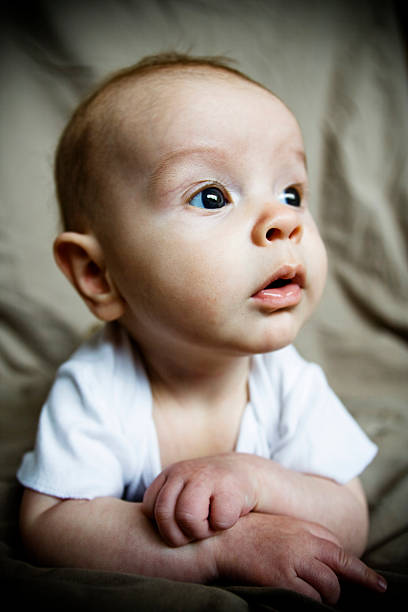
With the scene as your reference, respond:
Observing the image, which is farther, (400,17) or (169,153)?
(400,17)

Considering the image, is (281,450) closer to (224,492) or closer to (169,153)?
(224,492)

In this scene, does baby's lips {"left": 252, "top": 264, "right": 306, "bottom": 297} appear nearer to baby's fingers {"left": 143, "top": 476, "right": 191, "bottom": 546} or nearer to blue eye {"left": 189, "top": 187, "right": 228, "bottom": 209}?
blue eye {"left": 189, "top": 187, "right": 228, "bottom": 209}

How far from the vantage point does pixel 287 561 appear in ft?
2.15

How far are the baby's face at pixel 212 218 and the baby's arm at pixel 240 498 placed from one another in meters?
0.17

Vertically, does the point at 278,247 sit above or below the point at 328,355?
above

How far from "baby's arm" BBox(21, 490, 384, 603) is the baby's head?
9.7 inches

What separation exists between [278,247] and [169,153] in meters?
0.20

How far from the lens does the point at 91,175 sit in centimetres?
84

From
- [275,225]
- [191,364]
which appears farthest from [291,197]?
[191,364]

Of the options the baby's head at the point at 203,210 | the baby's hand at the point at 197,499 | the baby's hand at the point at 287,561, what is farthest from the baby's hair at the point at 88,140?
the baby's hand at the point at 287,561

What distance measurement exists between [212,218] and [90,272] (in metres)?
0.26

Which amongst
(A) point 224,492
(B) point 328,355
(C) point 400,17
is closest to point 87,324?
(B) point 328,355

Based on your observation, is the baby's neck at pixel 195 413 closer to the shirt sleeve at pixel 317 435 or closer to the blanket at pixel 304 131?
the shirt sleeve at pixel 317 435

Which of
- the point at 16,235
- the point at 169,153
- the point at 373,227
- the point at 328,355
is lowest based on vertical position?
the point at 328,355
